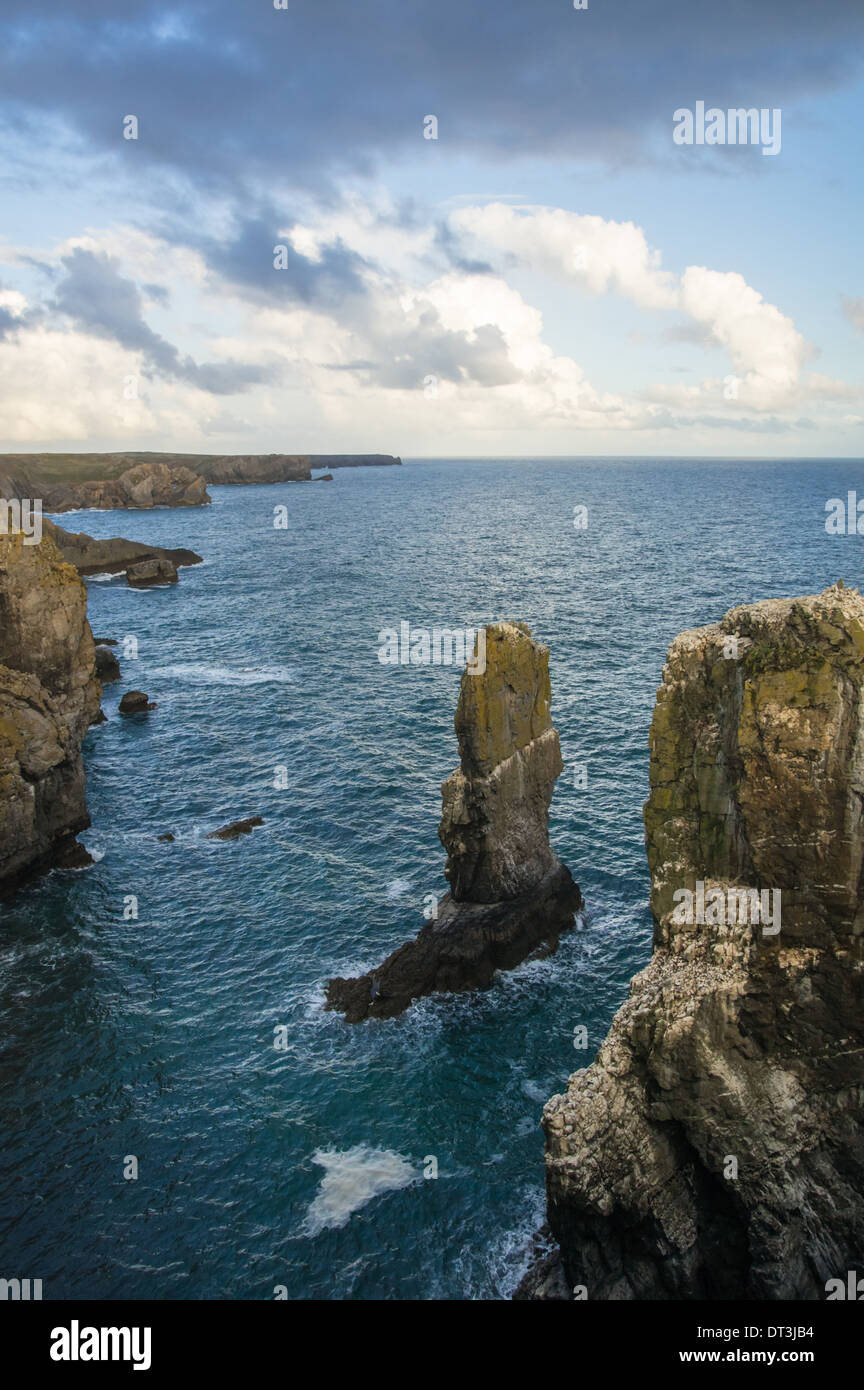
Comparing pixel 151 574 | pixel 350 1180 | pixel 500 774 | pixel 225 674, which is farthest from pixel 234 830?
pixel 151 574

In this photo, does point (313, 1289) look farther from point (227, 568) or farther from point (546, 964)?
point (227, 568)

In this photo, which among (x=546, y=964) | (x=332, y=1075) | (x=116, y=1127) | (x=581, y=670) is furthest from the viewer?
(x=581, y=670)

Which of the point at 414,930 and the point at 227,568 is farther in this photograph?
the point at 227,568

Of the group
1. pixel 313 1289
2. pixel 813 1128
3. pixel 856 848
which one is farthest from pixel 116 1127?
pixel 856 848

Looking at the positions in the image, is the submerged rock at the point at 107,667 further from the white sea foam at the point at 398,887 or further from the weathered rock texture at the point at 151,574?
the weathered rock texture at the point at 151,574

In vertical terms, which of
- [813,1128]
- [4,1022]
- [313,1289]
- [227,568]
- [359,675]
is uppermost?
[227,568]

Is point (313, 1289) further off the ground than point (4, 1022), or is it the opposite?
point (4, 1022)

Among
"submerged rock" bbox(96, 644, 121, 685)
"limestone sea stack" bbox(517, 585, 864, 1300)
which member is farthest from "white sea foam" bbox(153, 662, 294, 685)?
"limestone sea stack" bbox(517, 585, 864, 1300)
